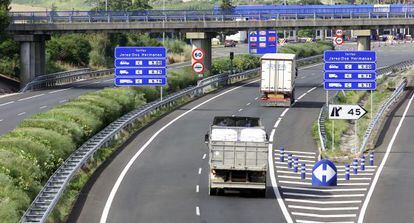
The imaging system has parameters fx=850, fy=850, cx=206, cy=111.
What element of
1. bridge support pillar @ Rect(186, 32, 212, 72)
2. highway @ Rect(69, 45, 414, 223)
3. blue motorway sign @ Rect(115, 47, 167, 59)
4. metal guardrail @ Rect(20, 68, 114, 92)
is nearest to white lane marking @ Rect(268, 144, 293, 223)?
highway @ Rect(69, 45, 414, 223)

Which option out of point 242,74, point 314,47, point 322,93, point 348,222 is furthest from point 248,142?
point 314,47

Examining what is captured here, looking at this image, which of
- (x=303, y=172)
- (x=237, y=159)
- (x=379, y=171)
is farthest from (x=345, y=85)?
(x=237, y=159)

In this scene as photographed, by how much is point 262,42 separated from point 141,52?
117ft

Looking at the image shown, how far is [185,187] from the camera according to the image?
37.4 metres

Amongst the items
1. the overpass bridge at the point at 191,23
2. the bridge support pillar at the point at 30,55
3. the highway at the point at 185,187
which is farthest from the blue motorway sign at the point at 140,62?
the bridge support pillar at the point at 30,55

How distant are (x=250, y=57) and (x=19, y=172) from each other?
9164 cm

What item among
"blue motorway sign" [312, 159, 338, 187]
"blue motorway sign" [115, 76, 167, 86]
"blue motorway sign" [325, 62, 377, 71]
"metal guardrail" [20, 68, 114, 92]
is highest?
"blue motorway sign" [325, 62, 377, 71]

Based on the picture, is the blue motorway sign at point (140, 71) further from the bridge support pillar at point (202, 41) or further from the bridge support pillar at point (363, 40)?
the bridge support pillar at point (363, 40)

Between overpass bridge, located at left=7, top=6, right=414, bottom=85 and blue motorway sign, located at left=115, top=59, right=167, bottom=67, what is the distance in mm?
24331

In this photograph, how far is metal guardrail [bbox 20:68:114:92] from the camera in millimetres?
89725

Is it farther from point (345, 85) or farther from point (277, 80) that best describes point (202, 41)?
point (345, 85)

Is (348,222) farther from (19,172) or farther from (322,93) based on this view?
(322,93)

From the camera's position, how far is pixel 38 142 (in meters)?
37.7

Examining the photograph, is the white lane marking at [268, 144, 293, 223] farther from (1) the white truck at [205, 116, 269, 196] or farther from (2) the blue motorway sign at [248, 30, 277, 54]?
(2) the blue motorway sign at [248, 30, 277, 54]
